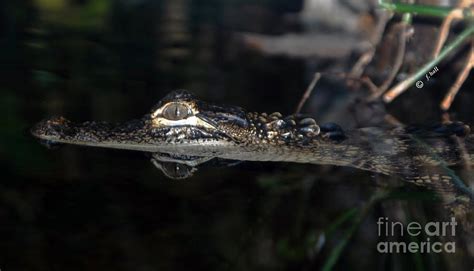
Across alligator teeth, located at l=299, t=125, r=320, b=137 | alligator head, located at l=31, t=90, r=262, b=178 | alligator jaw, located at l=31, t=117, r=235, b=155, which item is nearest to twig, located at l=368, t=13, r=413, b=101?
alligator teeth, located at l=299, t=125, r=320, b=137

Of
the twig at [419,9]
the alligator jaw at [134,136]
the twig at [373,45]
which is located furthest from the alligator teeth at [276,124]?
the twig at [373,45]

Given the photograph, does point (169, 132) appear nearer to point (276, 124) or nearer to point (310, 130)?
point (276, 124)

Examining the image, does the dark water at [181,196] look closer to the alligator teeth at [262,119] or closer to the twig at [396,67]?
the twig at [396,67]

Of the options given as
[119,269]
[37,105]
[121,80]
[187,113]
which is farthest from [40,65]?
[119,269]

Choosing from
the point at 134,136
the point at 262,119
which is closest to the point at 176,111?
the point at 134,136

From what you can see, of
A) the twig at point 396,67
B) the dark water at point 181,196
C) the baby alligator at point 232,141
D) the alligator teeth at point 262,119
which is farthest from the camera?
the twig at point 396,67

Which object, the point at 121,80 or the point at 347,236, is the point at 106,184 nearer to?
the point at 347,236
